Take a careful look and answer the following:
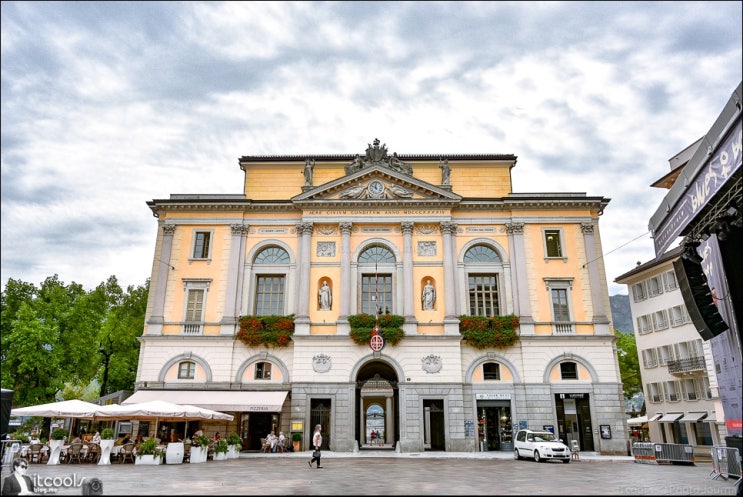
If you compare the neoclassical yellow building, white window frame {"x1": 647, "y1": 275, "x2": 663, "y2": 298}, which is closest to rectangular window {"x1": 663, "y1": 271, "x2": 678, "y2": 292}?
white window frame {"x1": 647, "y1": 275, "x2": 663, "y2": 298}

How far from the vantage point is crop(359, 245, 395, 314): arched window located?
32562mm

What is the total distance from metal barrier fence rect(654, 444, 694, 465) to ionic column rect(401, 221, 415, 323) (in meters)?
13.9

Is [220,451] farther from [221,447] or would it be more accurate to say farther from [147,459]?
[147,459]

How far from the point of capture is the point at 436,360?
30625mm

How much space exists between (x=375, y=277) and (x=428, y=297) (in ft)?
12.0

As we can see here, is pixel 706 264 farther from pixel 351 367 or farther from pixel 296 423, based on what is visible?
pixel 296 423

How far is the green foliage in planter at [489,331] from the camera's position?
101ft

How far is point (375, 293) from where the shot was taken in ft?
107

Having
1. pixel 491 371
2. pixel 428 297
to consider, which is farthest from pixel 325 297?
pixel 491 371

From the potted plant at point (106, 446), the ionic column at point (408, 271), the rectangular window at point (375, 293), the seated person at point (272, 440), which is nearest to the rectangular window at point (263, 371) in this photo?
the seated person at point (272, 440)

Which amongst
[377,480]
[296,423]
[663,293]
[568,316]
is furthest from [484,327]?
[663,293]

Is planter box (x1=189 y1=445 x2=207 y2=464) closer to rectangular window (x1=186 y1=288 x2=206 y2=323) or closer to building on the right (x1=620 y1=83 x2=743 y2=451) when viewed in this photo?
rectangular window (x1=186 y1=288 x2=206 y2=323)

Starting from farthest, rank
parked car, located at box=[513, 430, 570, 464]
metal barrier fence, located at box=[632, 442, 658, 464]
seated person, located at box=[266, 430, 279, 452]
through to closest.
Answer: seated person, located at box=[266, 430, 279, 452]
parked car, located at box=[513, 430, 570, 464]
metal barrier fence, located at box=[632, 442, 658, 464]

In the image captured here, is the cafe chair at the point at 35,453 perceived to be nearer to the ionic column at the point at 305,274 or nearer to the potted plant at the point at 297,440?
the potted plant at the point at 297,440
